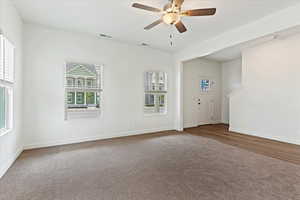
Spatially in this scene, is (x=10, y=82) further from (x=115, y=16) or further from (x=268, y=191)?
(x=268, y=191)

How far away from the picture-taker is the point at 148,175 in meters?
2.27

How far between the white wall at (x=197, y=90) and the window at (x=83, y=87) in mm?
3405

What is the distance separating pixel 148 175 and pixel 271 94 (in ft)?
14.4

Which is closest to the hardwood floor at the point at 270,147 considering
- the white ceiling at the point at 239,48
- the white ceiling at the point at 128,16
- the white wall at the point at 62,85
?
the white wall at the point at 62,85

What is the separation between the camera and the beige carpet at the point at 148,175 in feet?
5.95

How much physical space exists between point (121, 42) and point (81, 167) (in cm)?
349

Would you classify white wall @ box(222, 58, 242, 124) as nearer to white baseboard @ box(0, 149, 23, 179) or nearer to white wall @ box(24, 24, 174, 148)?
white wall @ box(24, 24, 174, 148)

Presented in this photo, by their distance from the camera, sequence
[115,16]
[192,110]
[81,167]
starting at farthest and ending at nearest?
[192,110], [115,16], [81,167]

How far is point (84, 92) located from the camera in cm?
412

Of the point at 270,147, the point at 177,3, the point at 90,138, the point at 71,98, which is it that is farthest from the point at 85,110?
the point at 270,147

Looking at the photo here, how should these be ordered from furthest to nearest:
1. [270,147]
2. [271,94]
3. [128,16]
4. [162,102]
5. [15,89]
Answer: [162,102] → [271,94] → [270,147] → [128,16] → [15,89]

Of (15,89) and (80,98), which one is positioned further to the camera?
(80,98)

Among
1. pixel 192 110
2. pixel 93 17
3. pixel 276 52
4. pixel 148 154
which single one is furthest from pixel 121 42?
pixel 276 52

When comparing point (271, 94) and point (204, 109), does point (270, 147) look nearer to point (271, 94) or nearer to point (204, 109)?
point (271, 94)
